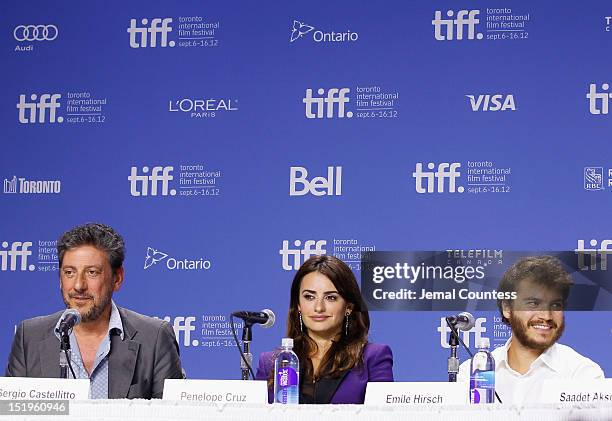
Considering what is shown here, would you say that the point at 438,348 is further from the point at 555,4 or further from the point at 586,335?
the point at 555,4

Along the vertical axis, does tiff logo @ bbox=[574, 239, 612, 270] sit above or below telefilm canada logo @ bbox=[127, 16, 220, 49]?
below

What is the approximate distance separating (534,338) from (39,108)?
2865mm

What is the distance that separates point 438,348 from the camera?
4578mm

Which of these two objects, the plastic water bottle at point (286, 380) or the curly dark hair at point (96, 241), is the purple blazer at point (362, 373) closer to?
the plastic water bottle at point (286, 380)

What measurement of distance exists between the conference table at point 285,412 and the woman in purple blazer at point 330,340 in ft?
8.66

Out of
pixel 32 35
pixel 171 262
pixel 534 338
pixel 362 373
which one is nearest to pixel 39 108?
pixel 32 35

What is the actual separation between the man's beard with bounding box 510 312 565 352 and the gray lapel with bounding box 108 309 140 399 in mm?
1646

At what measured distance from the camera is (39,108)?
5070 millimetres

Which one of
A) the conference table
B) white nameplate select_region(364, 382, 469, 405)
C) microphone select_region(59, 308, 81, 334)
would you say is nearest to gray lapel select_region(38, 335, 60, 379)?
microphone select_region(59, 308, 81, 334)

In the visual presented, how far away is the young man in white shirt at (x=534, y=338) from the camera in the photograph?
12.4 ft

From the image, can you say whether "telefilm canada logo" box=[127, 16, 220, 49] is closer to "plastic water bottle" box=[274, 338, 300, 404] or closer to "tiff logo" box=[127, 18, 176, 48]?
"tiff logo" box=[127, 18, 176, 48]

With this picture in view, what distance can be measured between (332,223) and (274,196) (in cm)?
34

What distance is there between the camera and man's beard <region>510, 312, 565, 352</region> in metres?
3.99

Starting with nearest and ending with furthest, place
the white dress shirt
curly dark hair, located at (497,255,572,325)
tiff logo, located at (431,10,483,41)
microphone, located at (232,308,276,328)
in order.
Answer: microphone, located at (232,308,276,328) → the white dress shirt → curly dark hair, located at (497,255,572,325) → tiff logo, located at (431,10,483,41)
